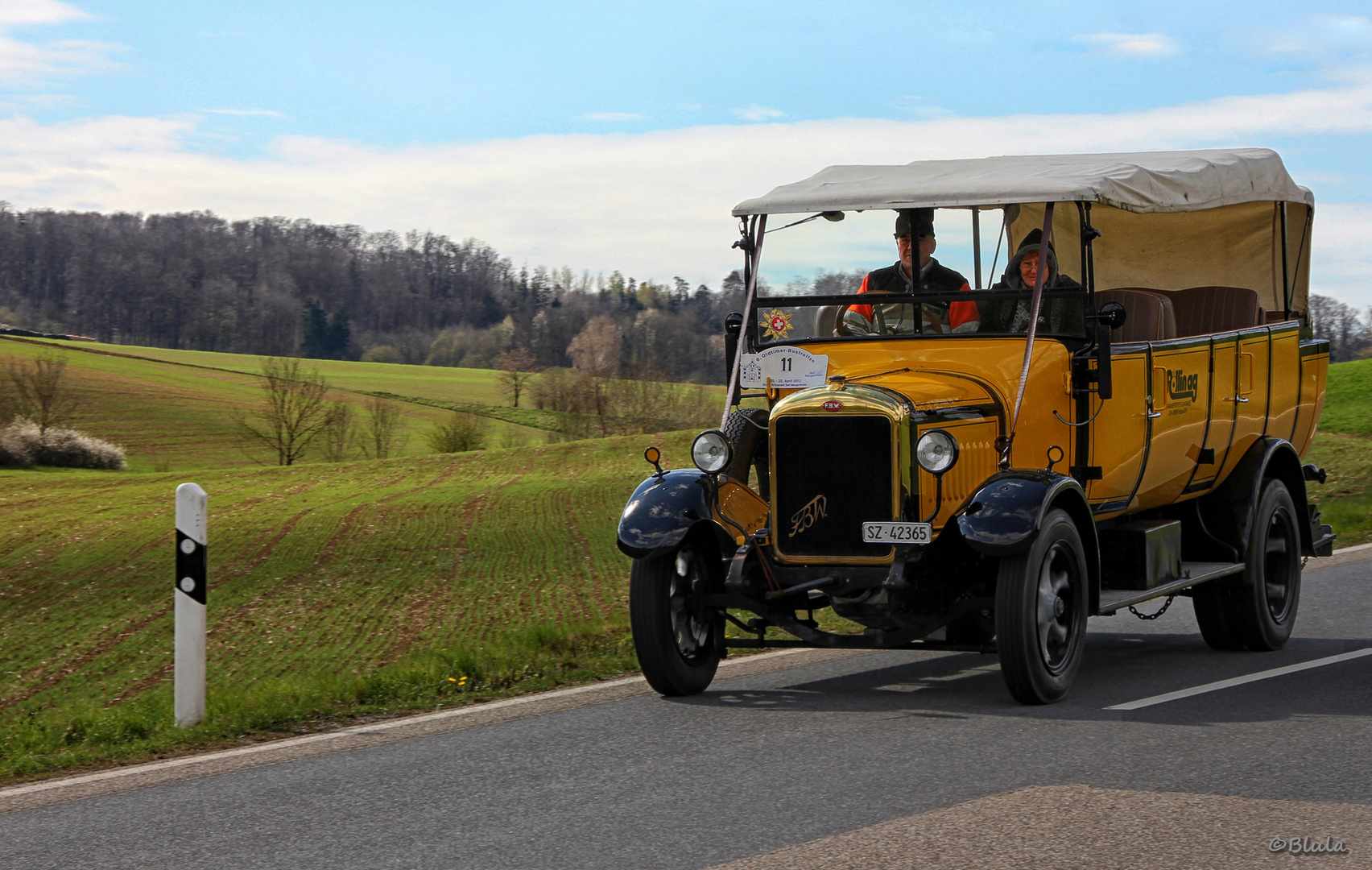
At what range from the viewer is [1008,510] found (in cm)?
711

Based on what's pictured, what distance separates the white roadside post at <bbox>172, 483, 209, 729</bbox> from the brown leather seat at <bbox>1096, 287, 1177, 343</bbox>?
527cm

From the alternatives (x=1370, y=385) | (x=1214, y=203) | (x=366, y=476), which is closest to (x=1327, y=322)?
(x=1214, y=203)

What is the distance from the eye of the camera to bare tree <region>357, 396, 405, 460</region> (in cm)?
7494

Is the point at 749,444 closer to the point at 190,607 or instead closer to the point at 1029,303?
the point at 1029,303

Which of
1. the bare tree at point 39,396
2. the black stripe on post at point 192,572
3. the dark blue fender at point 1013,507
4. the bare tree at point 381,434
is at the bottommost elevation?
the bare tree at point 381,434

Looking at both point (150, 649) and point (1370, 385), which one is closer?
point (150, 649)

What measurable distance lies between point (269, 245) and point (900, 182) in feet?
488

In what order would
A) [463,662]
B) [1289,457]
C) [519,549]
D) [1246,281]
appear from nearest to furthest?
[463,662] < [1289,457] < [1246,281] < [519,549]

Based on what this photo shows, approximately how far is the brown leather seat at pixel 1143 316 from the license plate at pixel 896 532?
2.22 meters

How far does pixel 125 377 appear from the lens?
8888 cm

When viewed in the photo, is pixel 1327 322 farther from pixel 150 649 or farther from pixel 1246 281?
pixel 150 649

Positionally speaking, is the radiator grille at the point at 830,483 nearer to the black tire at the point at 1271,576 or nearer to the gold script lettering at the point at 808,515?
the gold script lettering at the point at 808,515

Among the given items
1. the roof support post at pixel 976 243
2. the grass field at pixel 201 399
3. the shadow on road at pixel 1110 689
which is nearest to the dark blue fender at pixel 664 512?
the shadow on road at pixel 1110 689

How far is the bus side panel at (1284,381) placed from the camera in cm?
1019
